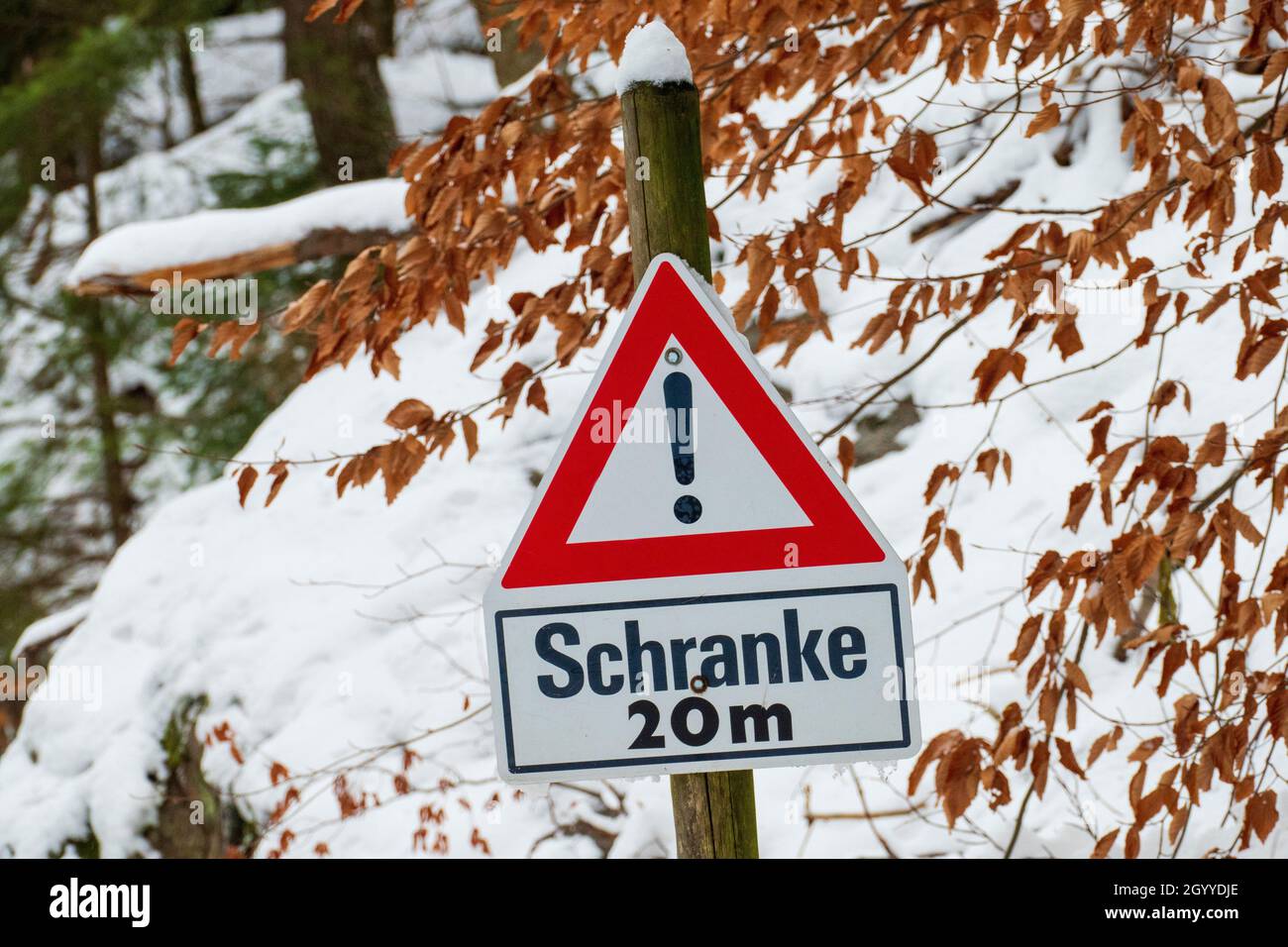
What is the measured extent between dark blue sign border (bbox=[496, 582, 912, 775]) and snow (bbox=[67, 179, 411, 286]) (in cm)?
662

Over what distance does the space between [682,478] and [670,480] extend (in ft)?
0.06

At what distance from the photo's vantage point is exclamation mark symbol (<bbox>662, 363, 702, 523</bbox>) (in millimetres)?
1772

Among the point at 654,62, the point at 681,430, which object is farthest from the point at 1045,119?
the point at 681,430

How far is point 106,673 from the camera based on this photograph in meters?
6.59

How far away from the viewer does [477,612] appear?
5.66 meters

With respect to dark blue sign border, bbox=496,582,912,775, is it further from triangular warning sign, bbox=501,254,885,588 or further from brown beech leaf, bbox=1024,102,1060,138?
brown beech leaf, bbox=1024,102,1060,138

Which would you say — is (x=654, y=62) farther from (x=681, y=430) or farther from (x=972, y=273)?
(x=972, y=273)

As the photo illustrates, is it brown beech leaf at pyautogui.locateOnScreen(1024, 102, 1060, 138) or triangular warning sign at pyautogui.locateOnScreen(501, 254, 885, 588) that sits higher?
brown beech leaf at pyautogui.locateOnScreen(1024, 102, 1060, 138)

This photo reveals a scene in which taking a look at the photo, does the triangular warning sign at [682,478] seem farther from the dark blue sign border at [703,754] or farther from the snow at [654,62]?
the snow at [654,62]

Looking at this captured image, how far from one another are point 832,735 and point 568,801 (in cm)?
339

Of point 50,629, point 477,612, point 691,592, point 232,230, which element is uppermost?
point 232,230

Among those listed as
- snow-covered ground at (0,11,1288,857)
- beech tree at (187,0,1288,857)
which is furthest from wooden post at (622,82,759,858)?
snow-covered ground at (0,11,1288,857)
